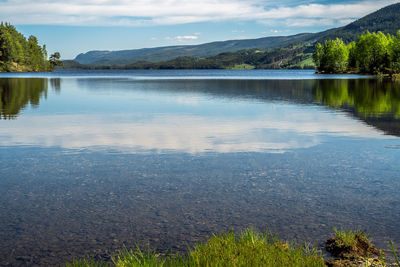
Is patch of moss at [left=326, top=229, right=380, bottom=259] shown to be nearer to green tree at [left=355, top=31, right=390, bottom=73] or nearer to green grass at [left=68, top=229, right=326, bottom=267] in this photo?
green grass at [left=68, top=229, right=326, bottom=267]

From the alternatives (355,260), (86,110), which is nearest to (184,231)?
(355,260)

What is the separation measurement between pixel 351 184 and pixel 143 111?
21937 millimetres

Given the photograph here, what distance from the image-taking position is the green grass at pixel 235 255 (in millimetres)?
6473

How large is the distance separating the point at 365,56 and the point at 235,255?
502 ft

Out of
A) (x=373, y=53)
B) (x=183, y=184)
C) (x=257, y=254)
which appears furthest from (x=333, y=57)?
(x=257, y=254)

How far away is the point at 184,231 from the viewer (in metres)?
8.31

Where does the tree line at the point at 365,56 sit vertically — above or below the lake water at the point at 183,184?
above

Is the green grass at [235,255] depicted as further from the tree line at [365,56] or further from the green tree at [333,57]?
the green tree at [333,57]

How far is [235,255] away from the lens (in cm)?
681

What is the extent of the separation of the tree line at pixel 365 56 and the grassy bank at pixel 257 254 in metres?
120

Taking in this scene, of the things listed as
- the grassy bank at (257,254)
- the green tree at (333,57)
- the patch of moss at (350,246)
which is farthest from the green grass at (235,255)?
the green tree at (333,57)

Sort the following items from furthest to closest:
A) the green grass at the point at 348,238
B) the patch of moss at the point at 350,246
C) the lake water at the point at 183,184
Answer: the lake water at the point at 183,184
the green grass at the point at 348,238
the patch of moss at the point at 350,246

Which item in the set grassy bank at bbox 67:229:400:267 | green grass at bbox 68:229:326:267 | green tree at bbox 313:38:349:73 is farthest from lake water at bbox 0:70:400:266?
green tree at bbox 313:38:349:73

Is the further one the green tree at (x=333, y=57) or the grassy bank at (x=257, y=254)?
the green tree at (x=333, y=57)
